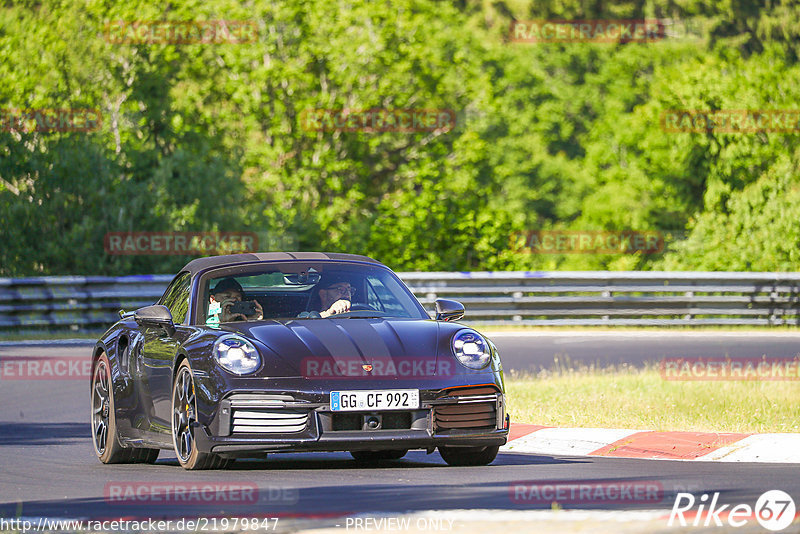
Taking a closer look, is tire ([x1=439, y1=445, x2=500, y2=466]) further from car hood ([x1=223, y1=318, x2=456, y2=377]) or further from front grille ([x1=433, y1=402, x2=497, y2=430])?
car hood ([x1=223, y1=318, x2=456, y2=377])

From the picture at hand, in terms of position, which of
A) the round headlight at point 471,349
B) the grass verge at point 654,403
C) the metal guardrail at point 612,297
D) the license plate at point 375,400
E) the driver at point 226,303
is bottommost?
the metal guardrail at point 612,297

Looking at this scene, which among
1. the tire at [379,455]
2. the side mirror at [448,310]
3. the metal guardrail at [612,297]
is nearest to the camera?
the side mirror at [448,310]

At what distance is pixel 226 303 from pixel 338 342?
111cm

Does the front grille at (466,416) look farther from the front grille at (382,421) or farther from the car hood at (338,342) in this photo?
the car hood at (338,342)

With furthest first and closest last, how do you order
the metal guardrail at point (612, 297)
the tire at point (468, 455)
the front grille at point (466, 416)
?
the metal guardrail at point (612, 297), the tire at point (468, 455), the front grille at point (466, 416)

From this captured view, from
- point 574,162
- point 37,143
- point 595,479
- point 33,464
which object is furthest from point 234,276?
point 574,162

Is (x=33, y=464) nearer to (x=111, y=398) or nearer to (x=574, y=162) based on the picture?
(x=111, y=398)

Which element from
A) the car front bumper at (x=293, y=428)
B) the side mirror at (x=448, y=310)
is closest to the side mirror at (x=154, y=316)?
the car front bumper at (x=293, y=428)

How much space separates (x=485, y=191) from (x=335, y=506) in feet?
111

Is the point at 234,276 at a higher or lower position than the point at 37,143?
higher

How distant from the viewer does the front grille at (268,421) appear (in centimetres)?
816

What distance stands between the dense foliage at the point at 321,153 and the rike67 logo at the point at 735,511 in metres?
21.9

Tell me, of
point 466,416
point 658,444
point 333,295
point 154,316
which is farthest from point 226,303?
point 658,444

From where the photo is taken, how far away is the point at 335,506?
22.4 feet
